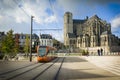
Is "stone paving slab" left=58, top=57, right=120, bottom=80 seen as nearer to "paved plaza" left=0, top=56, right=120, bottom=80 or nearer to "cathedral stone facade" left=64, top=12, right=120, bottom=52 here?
"paved plaza" left=0, top=56, right=120, bottom=80

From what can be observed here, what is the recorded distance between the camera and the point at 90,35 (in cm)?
17538

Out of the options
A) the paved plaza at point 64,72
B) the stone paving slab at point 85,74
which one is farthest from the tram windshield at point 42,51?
the stone paving slab at point 85,74

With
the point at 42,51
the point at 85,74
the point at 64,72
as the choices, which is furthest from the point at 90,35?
the point at 85,74

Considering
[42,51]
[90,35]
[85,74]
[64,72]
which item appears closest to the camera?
[85,74]

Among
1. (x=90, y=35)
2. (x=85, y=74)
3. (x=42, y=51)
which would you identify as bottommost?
(x=85, y=74)

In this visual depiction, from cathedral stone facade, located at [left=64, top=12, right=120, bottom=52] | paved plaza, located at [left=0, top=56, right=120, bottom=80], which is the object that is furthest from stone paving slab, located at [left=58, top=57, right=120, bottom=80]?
cathedral stone facade, located at [left=64, top=12, right=120, bottom=52]

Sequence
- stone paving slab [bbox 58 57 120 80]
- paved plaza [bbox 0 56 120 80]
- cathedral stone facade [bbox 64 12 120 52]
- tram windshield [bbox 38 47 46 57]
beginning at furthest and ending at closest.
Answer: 1. cathedral stone facade [bbox 64 12 120 52]
2. tram windshield [bbox 38 47 46 57]
3. paved plaza [bbox 0 56 120 80]
4. stone paving slab [bbox 58 57 120 80]

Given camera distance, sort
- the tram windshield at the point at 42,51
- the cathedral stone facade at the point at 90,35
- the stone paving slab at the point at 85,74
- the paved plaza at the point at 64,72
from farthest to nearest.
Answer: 1. the cathedral stone facade at the point at 90,35
2. the tram windshield at the point at 42,51
3. the paved plaza at the point at 64,72
4. the stone paving slab at the point at 85,74

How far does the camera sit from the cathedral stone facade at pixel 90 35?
6363 inches

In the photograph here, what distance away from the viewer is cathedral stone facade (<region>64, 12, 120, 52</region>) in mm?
161625

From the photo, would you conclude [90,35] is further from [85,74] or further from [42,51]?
[85,74]

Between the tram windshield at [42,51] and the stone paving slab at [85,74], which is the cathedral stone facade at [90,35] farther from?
the stone paving slab at [85,74]

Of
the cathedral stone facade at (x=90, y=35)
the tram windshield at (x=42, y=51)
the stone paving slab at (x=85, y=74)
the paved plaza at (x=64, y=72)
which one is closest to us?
the stone paving slab at (x=85, y=74)

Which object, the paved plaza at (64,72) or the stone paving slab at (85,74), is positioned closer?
the stone paving slab at (85,74)
